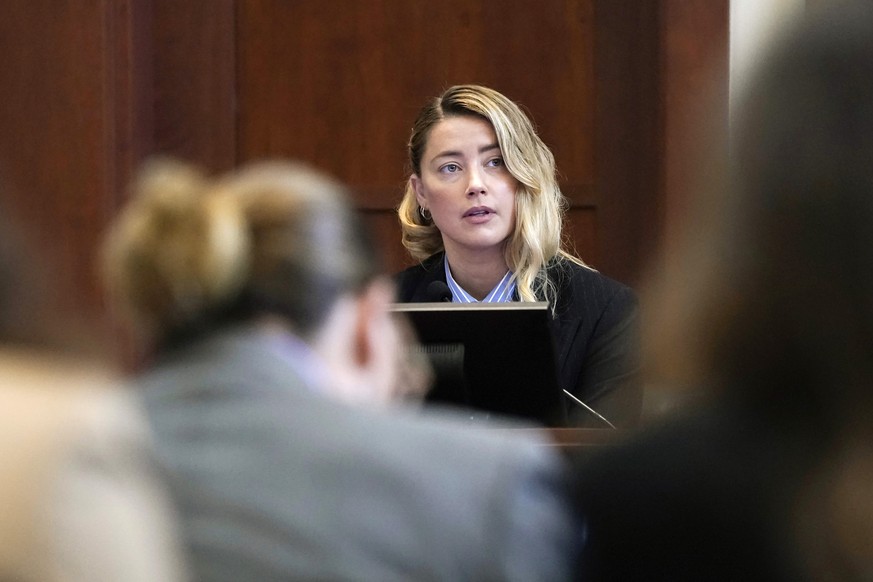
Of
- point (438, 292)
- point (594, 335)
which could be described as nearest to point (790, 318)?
point (438, 292)

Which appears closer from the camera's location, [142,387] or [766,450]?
[766,450]

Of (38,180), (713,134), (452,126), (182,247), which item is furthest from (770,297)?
(38,180)

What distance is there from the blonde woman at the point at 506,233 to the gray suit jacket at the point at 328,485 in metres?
2.04

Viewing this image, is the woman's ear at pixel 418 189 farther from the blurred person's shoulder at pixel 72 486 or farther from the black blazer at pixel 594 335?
the blurred person's shoulder at pixel 72 486

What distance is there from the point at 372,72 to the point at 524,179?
713 millimetres

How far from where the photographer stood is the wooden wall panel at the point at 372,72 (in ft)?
12.7

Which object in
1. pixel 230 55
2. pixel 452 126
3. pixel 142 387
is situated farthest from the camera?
pixel 230 55

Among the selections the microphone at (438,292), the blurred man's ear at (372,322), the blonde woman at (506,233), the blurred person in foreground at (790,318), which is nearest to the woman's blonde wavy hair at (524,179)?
the blonde woman at (506,233)

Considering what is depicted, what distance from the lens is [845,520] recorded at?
0.94 meters

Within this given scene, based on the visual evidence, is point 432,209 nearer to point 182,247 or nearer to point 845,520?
point 182,247

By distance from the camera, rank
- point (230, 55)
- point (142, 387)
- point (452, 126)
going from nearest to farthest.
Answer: point (142, 387), point (452, 126), point (230, 55)

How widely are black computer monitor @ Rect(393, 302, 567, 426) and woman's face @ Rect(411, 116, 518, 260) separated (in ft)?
3.07

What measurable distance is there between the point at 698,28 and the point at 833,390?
112 inches

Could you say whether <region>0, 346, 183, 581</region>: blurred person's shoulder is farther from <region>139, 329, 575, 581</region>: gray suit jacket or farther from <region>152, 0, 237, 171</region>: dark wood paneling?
<region>152, 0, 237, 171</region>: dark wood paneling
